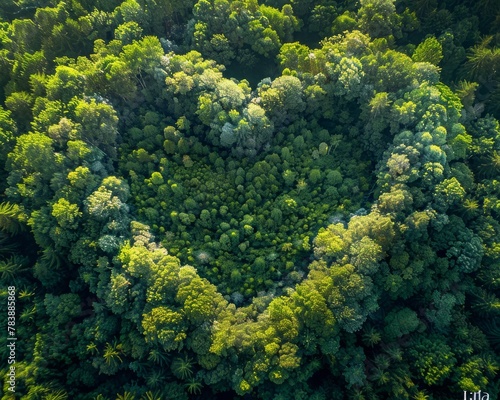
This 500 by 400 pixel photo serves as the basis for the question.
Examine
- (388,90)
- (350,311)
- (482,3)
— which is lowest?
(350,311)

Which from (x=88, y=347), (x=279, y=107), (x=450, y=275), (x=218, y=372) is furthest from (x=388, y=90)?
(x=88, y=347)

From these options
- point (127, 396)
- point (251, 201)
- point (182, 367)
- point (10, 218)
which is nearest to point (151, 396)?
point (127, 396)

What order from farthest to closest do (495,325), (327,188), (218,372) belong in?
(327,188) → (495,325) → (218,372)

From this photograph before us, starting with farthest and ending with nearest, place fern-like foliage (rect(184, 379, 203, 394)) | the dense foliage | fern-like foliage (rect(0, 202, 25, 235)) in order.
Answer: fern-like foliage (rect(0, 202, 25, 235)) → the dense foliage → fern-like foliage (rect(184, 379, 203, 394))

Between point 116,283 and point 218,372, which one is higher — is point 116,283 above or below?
above

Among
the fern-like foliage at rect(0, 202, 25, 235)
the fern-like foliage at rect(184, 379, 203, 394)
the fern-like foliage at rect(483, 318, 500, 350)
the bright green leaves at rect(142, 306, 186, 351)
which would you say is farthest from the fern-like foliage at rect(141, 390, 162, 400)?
the fern-like foliage at rect(483, 318, 500, 350)

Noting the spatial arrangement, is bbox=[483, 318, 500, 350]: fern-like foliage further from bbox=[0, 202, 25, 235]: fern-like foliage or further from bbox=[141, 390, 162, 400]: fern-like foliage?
bbox=[0, 202, 25, 235]: fern-like foliage

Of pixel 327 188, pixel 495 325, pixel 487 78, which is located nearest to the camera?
pixel 495 325

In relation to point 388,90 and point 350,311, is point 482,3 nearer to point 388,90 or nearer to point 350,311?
point 388,90
